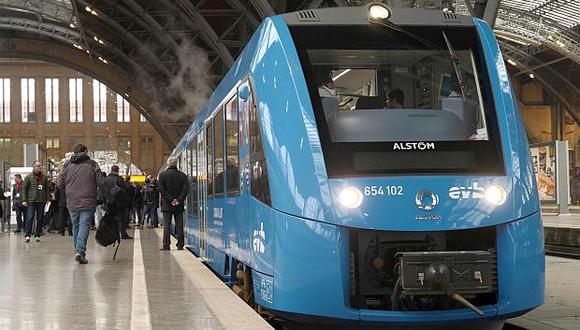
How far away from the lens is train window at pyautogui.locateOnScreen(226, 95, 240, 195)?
6.94 meters

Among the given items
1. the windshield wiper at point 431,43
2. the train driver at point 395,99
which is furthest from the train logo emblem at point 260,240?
the windshield wiper at point 431,43

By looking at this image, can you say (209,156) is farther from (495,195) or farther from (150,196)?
(150,196)

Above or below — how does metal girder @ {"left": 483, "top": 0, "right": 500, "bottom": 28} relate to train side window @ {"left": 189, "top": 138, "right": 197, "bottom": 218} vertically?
above

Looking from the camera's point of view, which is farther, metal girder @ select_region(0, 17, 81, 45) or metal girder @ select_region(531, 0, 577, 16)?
metal girder @ select_region(0, 17, 81, 45)

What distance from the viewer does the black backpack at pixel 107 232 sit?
10492 millimetres

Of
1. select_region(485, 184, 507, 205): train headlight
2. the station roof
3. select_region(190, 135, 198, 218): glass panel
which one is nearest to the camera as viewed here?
select_region(485, 184, 507, 205): train headlight

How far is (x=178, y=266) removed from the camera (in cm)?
929

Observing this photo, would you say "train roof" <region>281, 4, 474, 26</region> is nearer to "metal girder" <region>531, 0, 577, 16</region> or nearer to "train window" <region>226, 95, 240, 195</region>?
"train window" <region>226, 95, 240, 195</region>

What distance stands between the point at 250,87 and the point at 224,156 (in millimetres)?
1906

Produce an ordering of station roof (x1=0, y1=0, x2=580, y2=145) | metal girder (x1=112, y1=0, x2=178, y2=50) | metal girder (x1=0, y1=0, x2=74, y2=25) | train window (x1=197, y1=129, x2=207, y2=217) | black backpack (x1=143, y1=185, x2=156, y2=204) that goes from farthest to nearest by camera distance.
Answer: metal girder (x1=0, y1=0, x2=74, y2=25)
metal girder (x1=112, y1=0, x2=178, y2=50)
station roof (x1=0, y1=0, x2=580, y2=145)
black backpack (x1=143, y1=185, x2=156, y2=204)
train window (x1=197, y1=129, x2=207, y2=217)

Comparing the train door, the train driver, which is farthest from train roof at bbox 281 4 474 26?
the train door

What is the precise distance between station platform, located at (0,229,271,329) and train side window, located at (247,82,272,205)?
0.84m

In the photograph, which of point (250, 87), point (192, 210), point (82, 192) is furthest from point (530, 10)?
point (250, 87)

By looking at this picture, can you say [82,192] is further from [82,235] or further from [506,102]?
[506,102]
